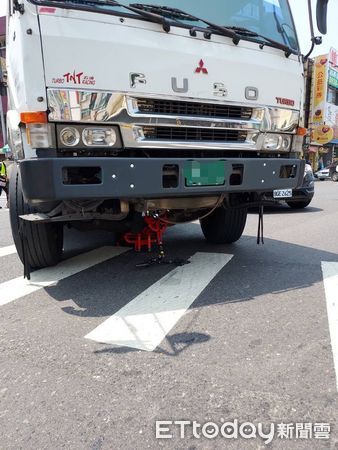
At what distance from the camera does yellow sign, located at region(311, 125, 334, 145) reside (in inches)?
1277

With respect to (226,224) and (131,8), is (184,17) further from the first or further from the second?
(226,224)

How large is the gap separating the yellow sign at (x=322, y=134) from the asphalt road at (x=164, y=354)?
3096 cm

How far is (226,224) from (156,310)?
2.40m

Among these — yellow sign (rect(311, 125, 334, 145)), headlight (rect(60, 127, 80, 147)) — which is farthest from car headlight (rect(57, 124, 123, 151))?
yellow sign (rect(311, 125, 334, 145))

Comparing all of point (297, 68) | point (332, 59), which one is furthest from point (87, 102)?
point (332, 59)

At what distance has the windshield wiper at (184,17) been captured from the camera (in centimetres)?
336

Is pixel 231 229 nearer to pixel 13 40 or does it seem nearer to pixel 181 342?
pixel 181 342

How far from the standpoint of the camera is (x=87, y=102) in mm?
3158

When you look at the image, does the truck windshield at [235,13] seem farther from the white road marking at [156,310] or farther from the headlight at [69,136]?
the white road marking at [156,310]

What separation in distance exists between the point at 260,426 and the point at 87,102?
8.44ft

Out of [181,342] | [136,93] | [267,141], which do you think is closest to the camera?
[181,342]

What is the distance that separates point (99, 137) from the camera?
3.25 meters

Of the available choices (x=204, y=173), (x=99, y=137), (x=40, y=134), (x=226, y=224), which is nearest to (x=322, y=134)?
(x=226, y=224)

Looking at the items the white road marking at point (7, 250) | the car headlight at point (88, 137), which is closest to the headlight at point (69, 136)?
the car headlight at point (88, 137)
